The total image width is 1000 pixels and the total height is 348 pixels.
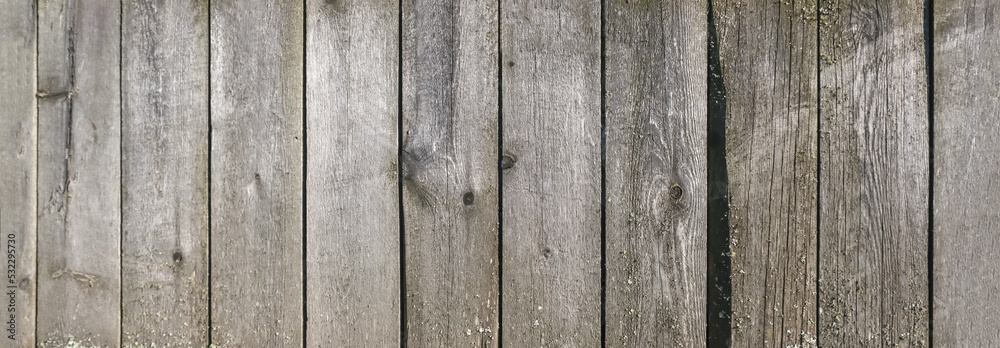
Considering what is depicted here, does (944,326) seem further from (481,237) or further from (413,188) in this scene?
(413,188)

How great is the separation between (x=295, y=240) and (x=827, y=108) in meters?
1.30

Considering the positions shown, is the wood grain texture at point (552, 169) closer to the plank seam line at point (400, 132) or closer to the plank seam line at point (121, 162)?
the plank seam line at point (400, 132)

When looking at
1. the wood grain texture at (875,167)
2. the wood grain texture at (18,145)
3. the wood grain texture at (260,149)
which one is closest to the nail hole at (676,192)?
the wood grain texture at (875,167)

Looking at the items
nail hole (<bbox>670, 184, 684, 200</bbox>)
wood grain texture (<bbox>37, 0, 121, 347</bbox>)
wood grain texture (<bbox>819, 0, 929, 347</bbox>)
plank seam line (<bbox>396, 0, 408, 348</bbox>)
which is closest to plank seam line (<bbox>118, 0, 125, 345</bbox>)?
wood grain texture (<bbox>37, 0, 121, 347</bbox>)

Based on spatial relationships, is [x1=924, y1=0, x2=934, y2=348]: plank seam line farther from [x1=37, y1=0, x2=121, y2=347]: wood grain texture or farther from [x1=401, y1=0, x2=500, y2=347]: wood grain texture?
[x1=37, y1=0, x2=121, y2=347]: wood grain texture

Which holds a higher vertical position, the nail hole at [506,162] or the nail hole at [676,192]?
the nail hole at [506,162]

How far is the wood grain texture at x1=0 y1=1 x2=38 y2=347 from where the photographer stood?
143cm

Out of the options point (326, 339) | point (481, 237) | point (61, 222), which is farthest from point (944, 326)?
point (61, 222)

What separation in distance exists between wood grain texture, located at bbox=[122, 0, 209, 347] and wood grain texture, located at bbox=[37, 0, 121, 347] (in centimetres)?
4

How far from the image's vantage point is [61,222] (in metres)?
1.44

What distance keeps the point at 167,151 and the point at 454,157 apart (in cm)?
71

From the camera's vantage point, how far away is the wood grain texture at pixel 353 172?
140 cm

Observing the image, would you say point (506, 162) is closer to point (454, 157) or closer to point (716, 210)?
point (454, 157)

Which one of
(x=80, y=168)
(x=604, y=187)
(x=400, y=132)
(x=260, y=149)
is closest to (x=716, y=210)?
(x=604, y=187)
